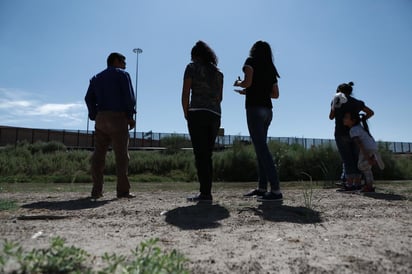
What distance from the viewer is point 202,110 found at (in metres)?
4.07

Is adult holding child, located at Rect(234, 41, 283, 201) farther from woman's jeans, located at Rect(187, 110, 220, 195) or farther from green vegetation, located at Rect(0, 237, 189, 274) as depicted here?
green vegetation, located at Rect(0, 237, 189, 274)

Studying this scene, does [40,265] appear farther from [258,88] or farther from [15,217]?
[258,88]

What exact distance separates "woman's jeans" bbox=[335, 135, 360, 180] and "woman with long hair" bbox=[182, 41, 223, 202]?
9.46ft

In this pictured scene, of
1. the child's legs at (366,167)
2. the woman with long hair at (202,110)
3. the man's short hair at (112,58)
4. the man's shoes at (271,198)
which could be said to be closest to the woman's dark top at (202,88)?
the woman with long hair at (202,110)

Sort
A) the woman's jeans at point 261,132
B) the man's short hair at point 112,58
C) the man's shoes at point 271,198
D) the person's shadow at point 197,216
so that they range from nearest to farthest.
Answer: the person's shadow at point 197,216 → the man's shoes at point 271,198 → the woman's jeans at point 261,132 → the man's short hair at point 112,58

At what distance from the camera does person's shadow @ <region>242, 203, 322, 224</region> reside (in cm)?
294

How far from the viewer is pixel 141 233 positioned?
2.42m

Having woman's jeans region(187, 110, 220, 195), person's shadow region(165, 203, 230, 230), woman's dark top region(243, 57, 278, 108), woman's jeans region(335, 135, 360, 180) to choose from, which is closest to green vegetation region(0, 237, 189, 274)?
person's shadow region(165, 203, 230, 230)

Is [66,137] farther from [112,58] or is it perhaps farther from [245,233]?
[245,233]

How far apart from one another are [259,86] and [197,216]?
6.78 feet

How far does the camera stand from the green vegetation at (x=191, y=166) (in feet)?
37.2

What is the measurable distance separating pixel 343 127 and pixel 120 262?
532 cm

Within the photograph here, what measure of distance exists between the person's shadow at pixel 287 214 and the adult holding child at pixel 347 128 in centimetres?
277

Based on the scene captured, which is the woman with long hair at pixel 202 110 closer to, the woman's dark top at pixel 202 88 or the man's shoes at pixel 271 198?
the woman's dark top at pixel 202 88
